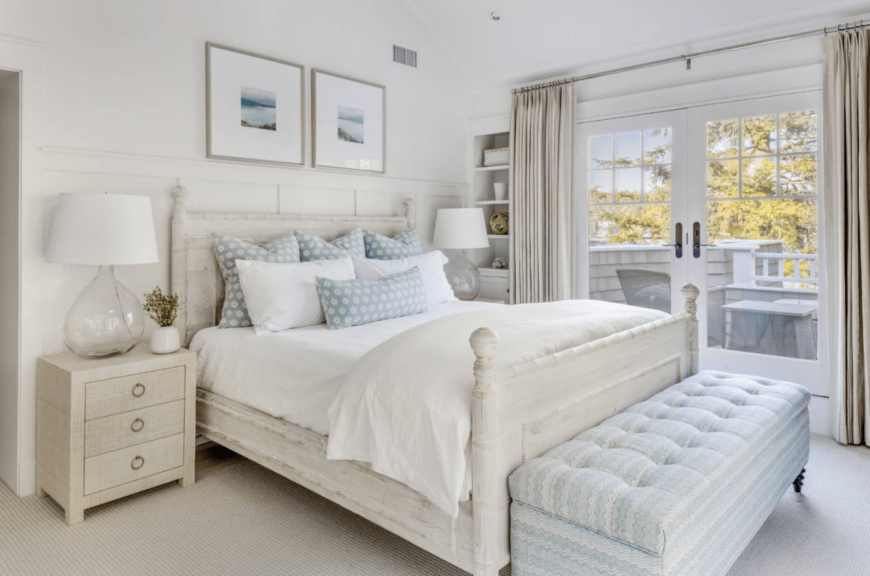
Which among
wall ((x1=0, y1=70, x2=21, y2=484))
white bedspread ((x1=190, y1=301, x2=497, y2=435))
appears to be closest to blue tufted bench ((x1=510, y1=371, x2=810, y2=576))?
white bedspread ((x1=190, y1=301, x2=497, y2=435))

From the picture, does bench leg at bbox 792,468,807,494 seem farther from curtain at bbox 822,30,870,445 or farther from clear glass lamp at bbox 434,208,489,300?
clear glass lamp at bbox 434,208,489,300

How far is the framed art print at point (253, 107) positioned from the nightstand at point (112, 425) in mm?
1271

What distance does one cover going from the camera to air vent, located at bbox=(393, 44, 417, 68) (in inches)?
165

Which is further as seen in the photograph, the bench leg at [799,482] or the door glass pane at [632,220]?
the door glass pane at [632,220]

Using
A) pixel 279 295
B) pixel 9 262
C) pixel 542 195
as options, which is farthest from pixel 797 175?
pixel 9 262

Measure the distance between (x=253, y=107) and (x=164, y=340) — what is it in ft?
4.84

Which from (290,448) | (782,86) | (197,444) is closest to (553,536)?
(290,448)

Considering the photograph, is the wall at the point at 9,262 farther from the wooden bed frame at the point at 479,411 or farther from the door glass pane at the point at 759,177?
the door glass pane at the point at 759,177

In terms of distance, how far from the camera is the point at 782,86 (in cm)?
335

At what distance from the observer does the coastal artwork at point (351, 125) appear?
12.5ft

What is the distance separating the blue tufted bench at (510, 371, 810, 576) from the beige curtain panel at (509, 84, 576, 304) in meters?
2.19

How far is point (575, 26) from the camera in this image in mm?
3826

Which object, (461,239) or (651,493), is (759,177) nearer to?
(461,239)

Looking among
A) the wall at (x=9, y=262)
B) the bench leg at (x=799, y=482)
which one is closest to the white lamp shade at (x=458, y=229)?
the bench leg at (x=799, y=482)
